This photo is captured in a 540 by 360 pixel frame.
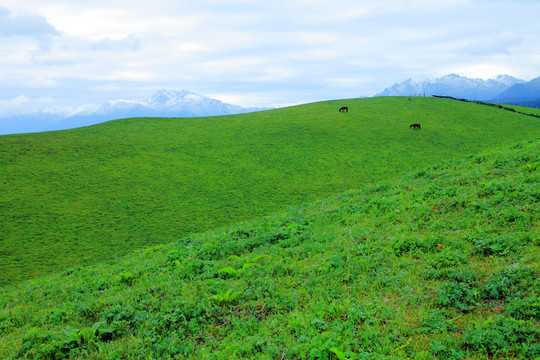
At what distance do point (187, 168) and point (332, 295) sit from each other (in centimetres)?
1934

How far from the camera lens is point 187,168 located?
22.9 metres

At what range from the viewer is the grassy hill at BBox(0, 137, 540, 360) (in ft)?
13.1

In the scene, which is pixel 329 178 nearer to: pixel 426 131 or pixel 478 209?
pixel 478 209

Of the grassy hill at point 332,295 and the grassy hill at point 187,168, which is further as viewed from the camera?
the grassy hill at point 187,168

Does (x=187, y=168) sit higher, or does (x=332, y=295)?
(x=187, y=168)

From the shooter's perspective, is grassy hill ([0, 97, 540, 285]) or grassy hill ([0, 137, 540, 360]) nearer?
grassy hill ([0, 137, 540, 360])

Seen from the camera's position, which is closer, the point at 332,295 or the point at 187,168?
the point at 332,295

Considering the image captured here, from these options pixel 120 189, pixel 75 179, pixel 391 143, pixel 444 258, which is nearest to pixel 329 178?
pixel 391 143

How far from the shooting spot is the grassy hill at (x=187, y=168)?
550 inches

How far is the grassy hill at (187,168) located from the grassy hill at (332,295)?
20.0 ft

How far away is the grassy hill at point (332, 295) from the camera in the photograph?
3986mm

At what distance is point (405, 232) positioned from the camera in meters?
7.05

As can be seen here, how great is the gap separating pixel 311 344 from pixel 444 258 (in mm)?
3179

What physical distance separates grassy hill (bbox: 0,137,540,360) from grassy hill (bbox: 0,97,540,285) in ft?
20.0
